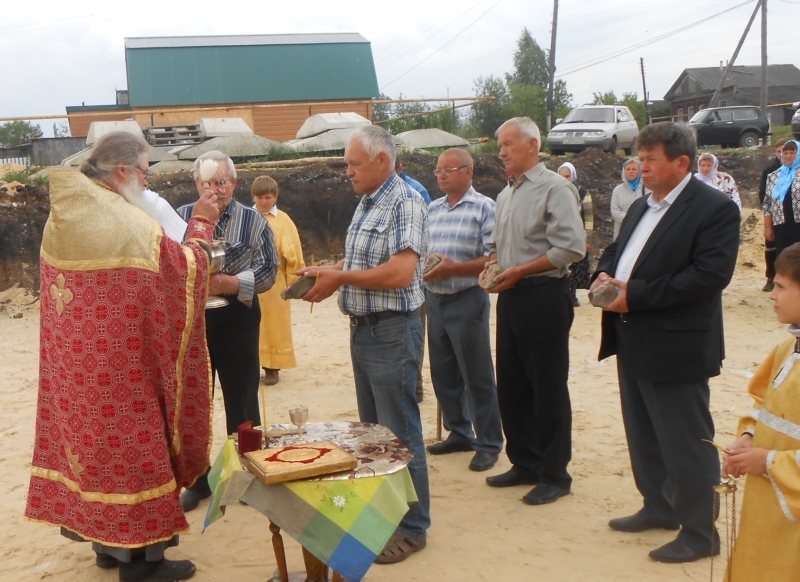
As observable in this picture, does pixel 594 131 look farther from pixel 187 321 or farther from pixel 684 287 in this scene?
pixel 187 321

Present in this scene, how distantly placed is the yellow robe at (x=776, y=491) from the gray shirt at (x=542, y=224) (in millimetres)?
1697

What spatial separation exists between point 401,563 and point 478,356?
170 centimetres

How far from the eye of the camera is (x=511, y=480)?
4.93 m

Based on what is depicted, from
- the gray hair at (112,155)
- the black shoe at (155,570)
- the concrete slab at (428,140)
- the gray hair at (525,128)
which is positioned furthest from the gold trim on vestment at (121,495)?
the concrete slab at (428,140)

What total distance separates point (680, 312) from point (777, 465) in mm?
1198

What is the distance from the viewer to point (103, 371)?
11.1 feet

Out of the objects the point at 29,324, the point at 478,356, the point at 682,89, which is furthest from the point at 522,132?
the point at 682,89

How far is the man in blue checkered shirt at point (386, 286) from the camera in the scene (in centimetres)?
375

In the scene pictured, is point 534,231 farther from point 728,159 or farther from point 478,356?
point 728,159

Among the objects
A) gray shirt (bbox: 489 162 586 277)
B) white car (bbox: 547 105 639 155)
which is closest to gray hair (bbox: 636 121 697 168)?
gray shirt (bbox: 489 162 586 277)

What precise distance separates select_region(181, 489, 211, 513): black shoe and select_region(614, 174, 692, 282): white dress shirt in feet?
9.08

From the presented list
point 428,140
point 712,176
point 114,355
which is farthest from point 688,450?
point 428,140

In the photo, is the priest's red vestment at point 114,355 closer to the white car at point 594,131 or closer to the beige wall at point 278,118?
the white car at point 594,131

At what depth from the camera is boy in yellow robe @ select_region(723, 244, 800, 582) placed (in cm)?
262
